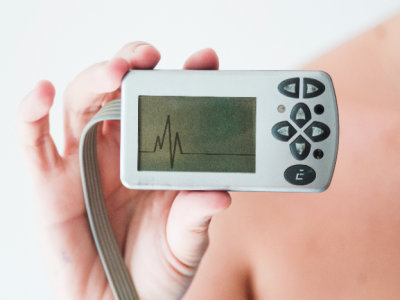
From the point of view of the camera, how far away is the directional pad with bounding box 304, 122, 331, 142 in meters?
0.43

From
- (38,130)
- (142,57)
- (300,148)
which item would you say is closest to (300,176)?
(300,148)

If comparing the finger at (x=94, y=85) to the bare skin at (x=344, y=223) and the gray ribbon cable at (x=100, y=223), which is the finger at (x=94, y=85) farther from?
the bare skin at (x=344, y=223)

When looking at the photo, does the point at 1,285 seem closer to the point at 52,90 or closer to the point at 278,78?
the point at 52,90

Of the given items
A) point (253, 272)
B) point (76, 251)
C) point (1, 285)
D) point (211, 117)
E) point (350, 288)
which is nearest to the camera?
point (211, 117)

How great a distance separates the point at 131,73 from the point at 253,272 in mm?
615

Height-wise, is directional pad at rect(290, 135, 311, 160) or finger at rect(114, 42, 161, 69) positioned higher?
finger at rect(114, 42, 161, 69)

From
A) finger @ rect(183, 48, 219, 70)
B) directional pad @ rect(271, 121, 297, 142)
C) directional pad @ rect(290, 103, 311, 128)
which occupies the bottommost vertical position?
directional pad @ rect(271, 121, 297, 142)

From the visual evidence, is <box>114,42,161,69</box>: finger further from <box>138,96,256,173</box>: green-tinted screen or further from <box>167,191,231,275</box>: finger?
<box>167,191,231,275</box>: finger

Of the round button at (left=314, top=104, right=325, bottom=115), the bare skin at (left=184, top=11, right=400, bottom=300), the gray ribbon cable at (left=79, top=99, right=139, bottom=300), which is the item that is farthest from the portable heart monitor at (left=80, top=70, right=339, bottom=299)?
the bare skin at (left=184, top=11, right=400, bottom=300)

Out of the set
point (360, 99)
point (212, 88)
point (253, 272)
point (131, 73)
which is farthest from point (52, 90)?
point (360, 99)

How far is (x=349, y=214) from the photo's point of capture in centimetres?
74

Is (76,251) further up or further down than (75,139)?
further down

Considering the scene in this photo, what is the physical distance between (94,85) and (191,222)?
273 millimetres

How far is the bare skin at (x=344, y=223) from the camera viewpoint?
70 cm
